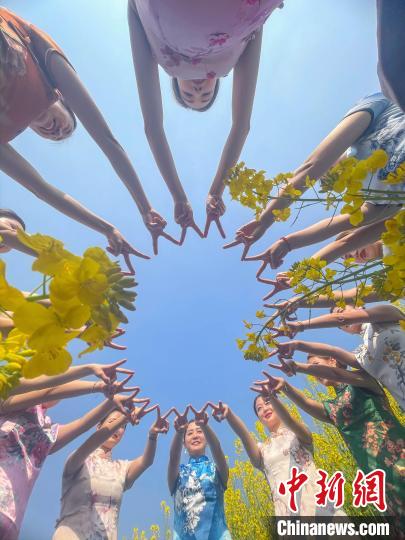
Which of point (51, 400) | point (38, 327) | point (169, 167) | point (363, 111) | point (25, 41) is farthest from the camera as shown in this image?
point (51, 400)

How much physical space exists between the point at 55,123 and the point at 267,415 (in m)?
3.21

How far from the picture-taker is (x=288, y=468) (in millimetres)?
2549

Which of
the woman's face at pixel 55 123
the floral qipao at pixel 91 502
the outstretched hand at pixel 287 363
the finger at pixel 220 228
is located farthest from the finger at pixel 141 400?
the woman's face at pixel 55 123

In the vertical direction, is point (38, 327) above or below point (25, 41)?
below

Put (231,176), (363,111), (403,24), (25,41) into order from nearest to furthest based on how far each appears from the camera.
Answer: (403,24), (231,176), (25,41), (363,111)

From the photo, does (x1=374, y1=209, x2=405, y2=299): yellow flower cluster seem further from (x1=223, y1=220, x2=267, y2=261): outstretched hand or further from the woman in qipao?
the woman in qipao

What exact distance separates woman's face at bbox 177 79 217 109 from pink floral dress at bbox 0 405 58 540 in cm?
234

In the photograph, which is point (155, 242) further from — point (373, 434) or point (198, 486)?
point (198, 486)

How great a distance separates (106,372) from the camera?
7.11 ft

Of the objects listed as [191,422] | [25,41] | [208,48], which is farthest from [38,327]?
[191,422]

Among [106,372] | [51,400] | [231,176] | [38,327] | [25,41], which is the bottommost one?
[38,327]

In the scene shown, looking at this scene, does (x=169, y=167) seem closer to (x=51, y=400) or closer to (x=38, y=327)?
(x=38, y=327)

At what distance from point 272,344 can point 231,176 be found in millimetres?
716

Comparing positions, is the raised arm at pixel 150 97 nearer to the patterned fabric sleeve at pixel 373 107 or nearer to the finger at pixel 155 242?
the finger at pixel 155 242
